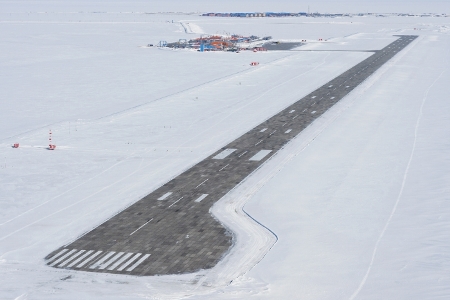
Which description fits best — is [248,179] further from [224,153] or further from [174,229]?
[174,229]

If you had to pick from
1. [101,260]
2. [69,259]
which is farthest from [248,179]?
[69,259]

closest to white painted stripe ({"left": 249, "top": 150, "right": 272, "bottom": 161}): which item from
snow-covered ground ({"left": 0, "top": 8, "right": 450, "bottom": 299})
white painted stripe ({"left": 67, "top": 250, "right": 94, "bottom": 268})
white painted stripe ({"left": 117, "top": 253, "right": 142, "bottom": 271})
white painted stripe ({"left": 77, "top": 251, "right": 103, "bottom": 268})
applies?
snow-covered ground ({"left": 0, "top": 8, "right": 450, "bottom": 299})

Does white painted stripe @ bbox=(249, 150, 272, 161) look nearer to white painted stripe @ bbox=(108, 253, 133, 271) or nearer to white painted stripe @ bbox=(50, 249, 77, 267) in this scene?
white painted stripe @ bbox=(108, 253, 133, 271)

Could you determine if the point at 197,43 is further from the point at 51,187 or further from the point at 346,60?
the point at 51,187

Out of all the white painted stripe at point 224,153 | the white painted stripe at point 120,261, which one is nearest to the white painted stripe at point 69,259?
the white painted stripe at point 120,261

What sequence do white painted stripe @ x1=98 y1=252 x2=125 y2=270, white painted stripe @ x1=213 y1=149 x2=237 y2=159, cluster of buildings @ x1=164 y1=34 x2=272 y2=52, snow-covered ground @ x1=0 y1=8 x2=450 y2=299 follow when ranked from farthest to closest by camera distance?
cluster of buildings @ x1=164 y1=34 x2=272 y2=52 → white painted stripe @ x1=213 y1=149 x2=237 y2=159 → white painted stripe @ x1=98 y1=252 x2=125 y2=270 → snow-covered ground @ x1=0 y1=8 x2=450 y2=299

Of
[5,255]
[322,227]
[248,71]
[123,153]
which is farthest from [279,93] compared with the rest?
[5,255]
